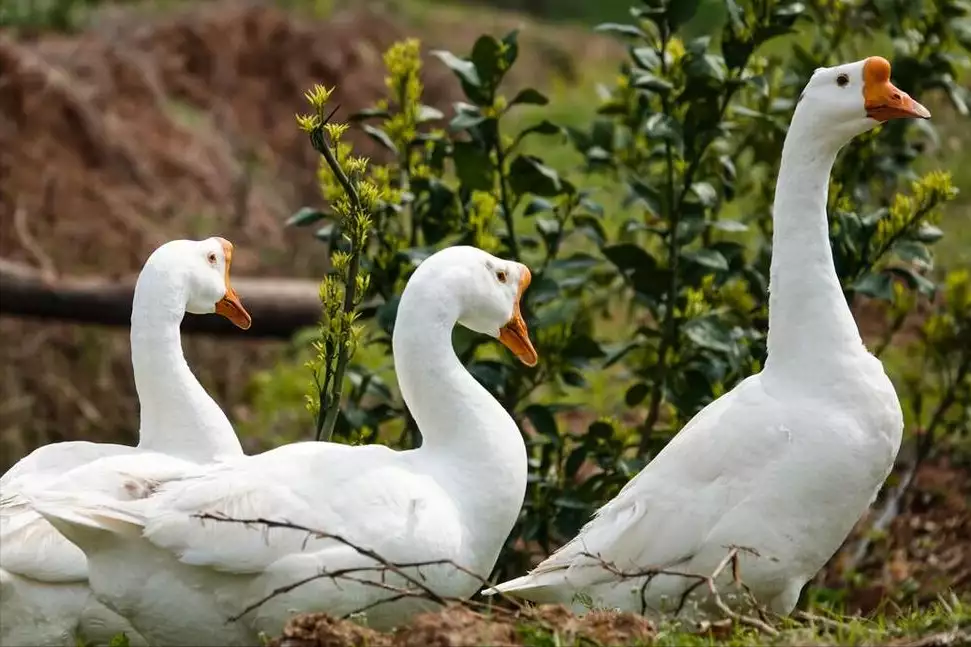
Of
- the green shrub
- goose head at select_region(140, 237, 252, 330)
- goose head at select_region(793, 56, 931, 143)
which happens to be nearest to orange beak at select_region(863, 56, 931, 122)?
goose head at select_region(793, 56, 931, 143)

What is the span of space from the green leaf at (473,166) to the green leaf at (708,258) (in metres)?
0.89

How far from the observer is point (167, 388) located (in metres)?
6.05

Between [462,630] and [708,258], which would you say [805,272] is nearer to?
[708,258]

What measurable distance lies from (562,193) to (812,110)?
1.65 metres

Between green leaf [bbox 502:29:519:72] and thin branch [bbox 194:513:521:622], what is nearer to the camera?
thin branch [bbox 194:513:521:622]

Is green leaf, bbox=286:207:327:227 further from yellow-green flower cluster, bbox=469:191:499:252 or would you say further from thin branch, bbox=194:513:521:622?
thin branch, bbox=194:513:521:622

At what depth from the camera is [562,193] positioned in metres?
7.43

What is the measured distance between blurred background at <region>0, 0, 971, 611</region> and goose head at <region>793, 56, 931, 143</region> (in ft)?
3.74

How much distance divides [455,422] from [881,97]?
1871 mm

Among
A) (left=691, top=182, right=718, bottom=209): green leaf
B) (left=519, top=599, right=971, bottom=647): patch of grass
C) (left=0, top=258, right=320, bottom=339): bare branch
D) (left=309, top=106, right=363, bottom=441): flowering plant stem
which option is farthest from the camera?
(left=0, top=258, right=320, bottom=339): bare branch

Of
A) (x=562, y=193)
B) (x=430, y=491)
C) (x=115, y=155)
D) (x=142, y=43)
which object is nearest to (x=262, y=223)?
(x=115, y=155)

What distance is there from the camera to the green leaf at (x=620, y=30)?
692 cm

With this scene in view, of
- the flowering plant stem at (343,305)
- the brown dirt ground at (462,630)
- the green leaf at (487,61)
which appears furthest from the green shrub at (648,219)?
the brown dirt ground at (462,630)

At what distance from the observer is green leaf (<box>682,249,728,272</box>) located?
7164 mm
